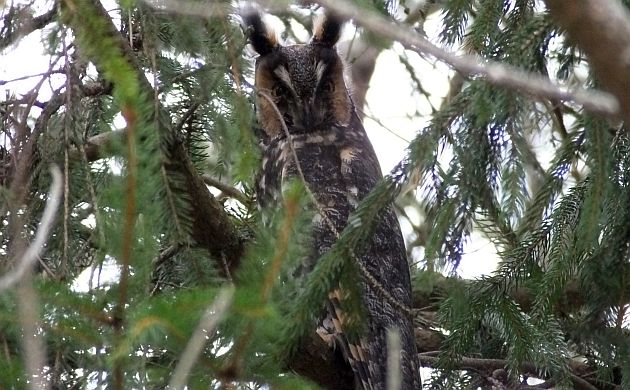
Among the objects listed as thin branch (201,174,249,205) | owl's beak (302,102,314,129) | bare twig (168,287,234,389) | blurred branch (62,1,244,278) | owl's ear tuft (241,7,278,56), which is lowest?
bare twig (168,287,234,389)

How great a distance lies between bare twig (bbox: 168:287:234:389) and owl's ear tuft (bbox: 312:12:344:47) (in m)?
2.24

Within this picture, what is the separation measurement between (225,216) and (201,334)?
3.55 ft

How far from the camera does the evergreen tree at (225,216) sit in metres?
1.26

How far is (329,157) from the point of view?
128 inches

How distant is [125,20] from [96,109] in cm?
24

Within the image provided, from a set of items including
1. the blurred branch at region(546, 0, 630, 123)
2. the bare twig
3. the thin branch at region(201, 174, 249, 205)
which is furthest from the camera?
the thin branch at region(201, 174, 249, 205)

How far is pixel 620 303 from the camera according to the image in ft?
6.42

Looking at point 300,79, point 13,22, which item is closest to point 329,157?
point 300,79

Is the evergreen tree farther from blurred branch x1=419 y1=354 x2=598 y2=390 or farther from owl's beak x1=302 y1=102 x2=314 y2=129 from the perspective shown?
owl's beak x1=302 y1=102 x2=314 y2=129

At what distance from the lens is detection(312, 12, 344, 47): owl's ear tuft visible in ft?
11.1

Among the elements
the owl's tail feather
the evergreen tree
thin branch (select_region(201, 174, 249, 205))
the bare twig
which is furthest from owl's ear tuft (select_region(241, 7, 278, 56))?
the bare twig

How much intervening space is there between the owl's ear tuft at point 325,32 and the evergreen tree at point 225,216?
102 cm

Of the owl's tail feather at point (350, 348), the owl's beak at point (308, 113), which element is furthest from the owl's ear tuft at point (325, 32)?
the owl's tail feather at point (350, 348)

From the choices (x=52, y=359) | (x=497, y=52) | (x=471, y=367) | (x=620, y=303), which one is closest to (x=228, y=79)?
(x=497, y=52)
